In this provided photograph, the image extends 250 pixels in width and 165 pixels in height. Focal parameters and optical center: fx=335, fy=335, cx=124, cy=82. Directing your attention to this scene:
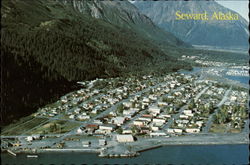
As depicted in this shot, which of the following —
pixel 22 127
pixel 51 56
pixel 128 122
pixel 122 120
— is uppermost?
pixel 51 56

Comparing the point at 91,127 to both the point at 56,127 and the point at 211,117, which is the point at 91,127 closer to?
the point at 56,127

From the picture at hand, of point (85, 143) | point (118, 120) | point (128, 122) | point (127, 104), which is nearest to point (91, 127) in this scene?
point (118, 120)

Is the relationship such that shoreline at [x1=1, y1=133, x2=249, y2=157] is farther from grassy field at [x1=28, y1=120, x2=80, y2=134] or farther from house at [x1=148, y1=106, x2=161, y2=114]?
house at [x1=148, y1=106, x2=161, y2=114]

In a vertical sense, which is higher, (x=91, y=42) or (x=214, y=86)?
(x=91, y=42)

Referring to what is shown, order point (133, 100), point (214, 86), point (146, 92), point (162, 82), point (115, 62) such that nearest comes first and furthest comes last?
1. point (133, 100)
2. point (146, 92)
3. point (214, 86)
4. point (162, 82)
5. point (115, 62)

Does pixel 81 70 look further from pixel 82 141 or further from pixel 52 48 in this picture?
pixel 82 141

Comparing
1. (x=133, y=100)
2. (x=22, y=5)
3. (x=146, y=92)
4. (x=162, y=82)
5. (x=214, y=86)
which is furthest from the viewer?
(x=22, y=5)

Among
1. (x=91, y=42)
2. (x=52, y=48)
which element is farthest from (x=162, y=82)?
(x=91, y=42)

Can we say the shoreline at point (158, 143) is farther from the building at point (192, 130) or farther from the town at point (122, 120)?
the building at point (192, 130)

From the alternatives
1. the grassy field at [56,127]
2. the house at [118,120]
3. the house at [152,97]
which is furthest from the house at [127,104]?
the grassy field at [56,127]
